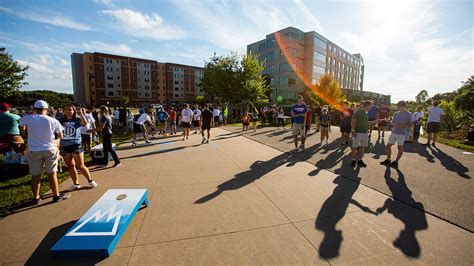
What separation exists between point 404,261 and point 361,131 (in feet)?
14.4

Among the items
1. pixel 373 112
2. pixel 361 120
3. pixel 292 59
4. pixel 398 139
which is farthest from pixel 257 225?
pixel 292 59

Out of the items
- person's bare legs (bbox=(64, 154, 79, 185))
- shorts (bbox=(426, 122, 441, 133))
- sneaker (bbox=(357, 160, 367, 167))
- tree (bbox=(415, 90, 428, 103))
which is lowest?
sneaker (bbox=(357, 160, 367, 167))

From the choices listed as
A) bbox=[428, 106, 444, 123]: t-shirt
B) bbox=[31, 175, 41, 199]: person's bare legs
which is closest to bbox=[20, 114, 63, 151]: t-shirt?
bbox=[31, 175, 41, 199]: person's bare legs

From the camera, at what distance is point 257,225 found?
3.24 metres

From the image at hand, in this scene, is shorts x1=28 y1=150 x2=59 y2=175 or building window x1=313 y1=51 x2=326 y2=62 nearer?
shorts x1=28 y1=150 x2=59 y2=175

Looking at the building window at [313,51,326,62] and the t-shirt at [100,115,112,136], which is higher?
the building window at [313,51,326,62]

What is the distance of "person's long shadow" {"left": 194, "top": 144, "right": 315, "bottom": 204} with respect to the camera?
455 cm

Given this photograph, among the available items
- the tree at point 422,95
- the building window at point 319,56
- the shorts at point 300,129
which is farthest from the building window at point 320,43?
the tree at point 422,95

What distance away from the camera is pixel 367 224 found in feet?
10.7

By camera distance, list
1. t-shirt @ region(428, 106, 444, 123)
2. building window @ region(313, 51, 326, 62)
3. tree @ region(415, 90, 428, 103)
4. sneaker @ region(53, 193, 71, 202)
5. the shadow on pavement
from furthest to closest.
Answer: tree @ region(415, 90, 428, 103)
building window @ region(313, 51, 326, 62)
t-shirt @ region(428, 106, 444, 123)
sneaker @ region(53, 193, 71, 202)
the shadow on pavement

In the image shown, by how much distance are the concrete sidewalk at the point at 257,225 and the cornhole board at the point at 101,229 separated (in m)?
0.14

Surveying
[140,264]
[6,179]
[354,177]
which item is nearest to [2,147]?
[6,179]

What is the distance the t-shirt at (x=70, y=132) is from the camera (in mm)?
4598

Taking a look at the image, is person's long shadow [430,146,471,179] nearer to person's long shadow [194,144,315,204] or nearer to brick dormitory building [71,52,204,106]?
person's long shadow [194,144,315,204]
